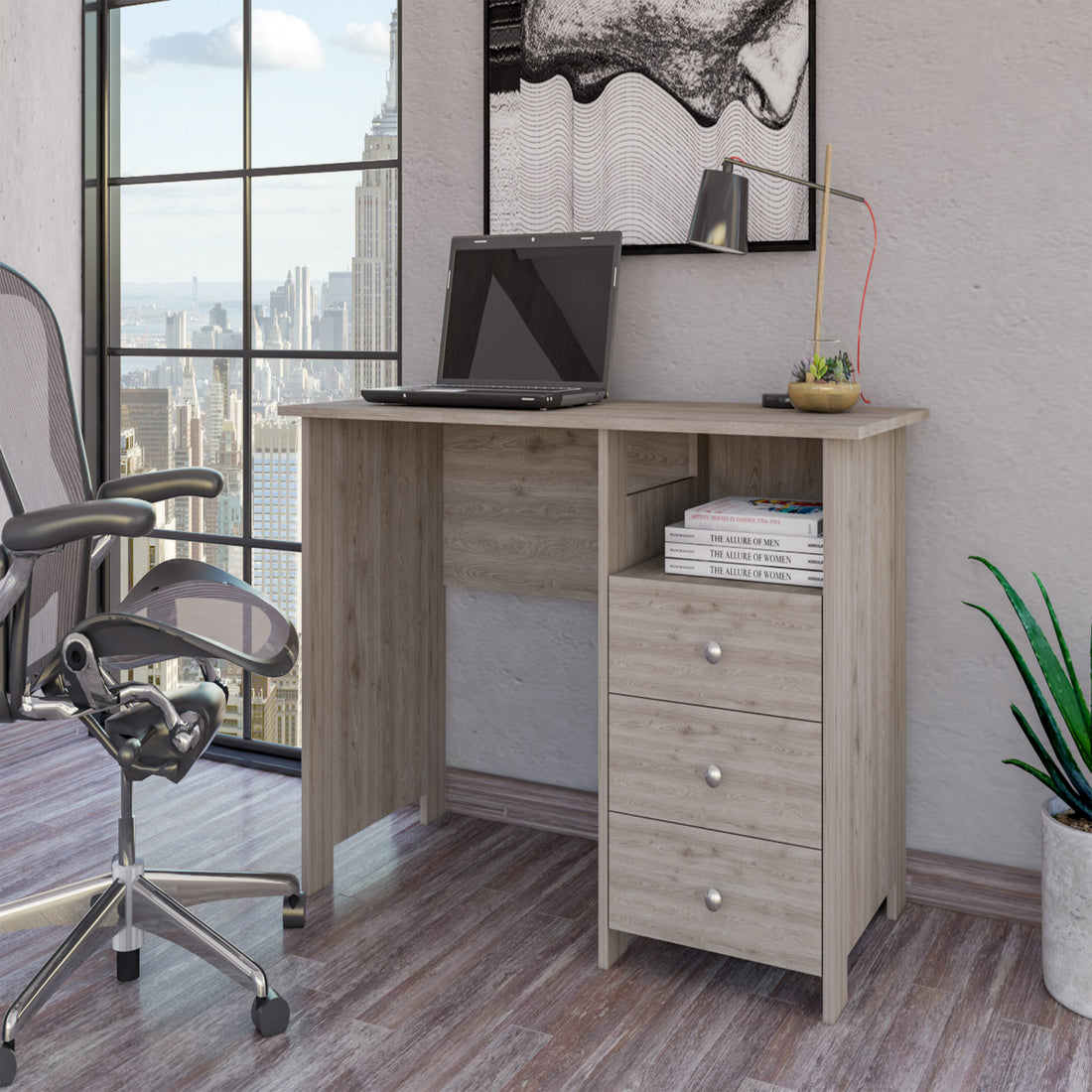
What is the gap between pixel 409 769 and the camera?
269cm

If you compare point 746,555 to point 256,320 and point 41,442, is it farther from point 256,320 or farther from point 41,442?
point 256,320

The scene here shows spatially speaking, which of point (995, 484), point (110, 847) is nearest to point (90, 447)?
point (110, 847)

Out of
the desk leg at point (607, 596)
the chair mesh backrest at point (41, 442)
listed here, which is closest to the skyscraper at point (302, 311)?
the chair mesh backrest at point (41, 442)

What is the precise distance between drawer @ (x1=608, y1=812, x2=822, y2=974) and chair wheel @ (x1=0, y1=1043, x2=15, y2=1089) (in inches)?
37.2

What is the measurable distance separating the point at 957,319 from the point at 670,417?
0.64 m

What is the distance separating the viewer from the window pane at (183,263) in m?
3.12

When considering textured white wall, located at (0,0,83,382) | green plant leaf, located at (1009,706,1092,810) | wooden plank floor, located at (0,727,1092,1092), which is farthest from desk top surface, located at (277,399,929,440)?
textured white wall, located at (0,0,83,382)

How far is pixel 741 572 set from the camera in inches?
77.6

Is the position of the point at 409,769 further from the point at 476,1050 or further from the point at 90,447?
the point at 90,447

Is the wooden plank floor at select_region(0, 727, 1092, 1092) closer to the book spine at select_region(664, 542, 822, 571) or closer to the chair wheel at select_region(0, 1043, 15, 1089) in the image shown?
the chair wheel at select_region(0, 1043, 15, 1089)

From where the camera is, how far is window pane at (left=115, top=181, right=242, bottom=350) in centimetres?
312

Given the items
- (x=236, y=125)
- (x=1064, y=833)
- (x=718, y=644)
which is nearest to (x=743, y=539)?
(x=718, y=644)

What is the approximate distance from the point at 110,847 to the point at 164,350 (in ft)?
4.45

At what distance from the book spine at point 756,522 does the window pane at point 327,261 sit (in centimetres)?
113
